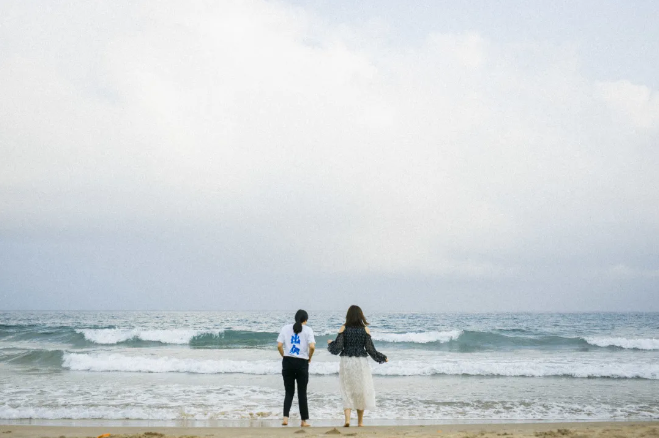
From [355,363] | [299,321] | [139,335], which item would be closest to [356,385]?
[355,363]

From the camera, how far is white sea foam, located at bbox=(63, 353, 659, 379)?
12453mm

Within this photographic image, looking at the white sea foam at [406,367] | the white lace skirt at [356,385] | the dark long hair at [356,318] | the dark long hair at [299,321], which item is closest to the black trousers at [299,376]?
the dark long hair at [299,321]

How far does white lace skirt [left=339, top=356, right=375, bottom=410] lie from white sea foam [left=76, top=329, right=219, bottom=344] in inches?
760

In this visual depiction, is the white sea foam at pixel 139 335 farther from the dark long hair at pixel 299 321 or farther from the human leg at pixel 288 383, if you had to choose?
the dark long hair at pixel 299 321

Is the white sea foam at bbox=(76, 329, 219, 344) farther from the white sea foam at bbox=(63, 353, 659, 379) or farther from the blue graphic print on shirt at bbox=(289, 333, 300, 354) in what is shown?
the blue graphic print on shirt at bbox=(289, 333, 300, 354)

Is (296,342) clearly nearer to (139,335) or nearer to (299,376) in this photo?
(299,376)

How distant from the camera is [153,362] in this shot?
1386 centimetres

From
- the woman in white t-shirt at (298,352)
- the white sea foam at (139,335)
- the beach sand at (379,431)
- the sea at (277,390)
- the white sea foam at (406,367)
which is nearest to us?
the beach sand at (379,431)

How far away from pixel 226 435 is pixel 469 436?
327 centimetres

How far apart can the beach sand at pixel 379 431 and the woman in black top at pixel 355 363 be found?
37 cm

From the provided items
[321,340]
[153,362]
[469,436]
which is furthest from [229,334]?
[469,436]

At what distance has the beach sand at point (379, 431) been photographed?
6.03 meters

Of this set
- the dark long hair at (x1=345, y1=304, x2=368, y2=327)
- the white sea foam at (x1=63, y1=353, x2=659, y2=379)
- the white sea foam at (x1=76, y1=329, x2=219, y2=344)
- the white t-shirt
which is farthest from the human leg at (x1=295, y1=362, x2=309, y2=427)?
the white sea foam at (x1=76, y1=329, x2=219, y2=344)

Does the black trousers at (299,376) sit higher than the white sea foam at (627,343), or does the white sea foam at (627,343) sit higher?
the black trousers at (299,376)
